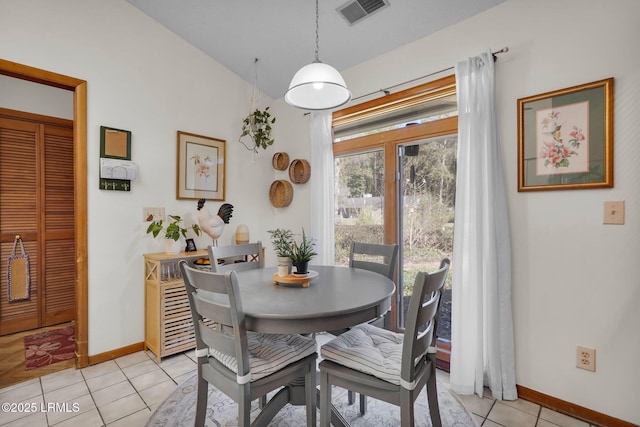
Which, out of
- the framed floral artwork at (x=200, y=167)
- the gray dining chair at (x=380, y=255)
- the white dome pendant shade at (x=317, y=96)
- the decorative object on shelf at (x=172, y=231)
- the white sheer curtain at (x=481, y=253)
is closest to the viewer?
the white dome pendant shade at (x=317, y=96)

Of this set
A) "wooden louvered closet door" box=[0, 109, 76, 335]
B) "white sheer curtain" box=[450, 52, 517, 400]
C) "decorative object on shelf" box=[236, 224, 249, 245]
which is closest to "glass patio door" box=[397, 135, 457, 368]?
"white sheer curtain" box=[450, 52, 517, 400]

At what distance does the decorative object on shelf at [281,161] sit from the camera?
3.61m

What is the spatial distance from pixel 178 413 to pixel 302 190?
2248 mm

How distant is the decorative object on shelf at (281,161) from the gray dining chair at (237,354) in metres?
2.18

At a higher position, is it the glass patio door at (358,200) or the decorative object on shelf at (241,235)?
the glass patio door at (358,200)

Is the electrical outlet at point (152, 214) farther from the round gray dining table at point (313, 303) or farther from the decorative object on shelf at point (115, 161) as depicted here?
the round gray dining table at point (313, 303)

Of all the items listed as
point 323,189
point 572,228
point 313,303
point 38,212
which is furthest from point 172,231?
point 572,228

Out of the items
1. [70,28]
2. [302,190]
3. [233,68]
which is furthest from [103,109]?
[302,190]

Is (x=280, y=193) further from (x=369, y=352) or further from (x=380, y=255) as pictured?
(x=369, y=352)

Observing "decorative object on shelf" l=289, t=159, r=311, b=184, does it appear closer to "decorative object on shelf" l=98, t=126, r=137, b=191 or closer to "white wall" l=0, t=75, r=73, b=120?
"decorative object on shelf" l=98, t=126, r=137, b=191

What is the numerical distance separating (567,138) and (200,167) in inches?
113

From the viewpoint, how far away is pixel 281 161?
3621 mm

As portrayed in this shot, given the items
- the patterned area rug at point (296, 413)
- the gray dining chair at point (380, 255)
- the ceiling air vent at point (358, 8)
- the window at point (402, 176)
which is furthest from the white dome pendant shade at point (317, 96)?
the patterned area rug at point (296, 413)

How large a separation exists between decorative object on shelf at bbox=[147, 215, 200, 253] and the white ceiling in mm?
1657
